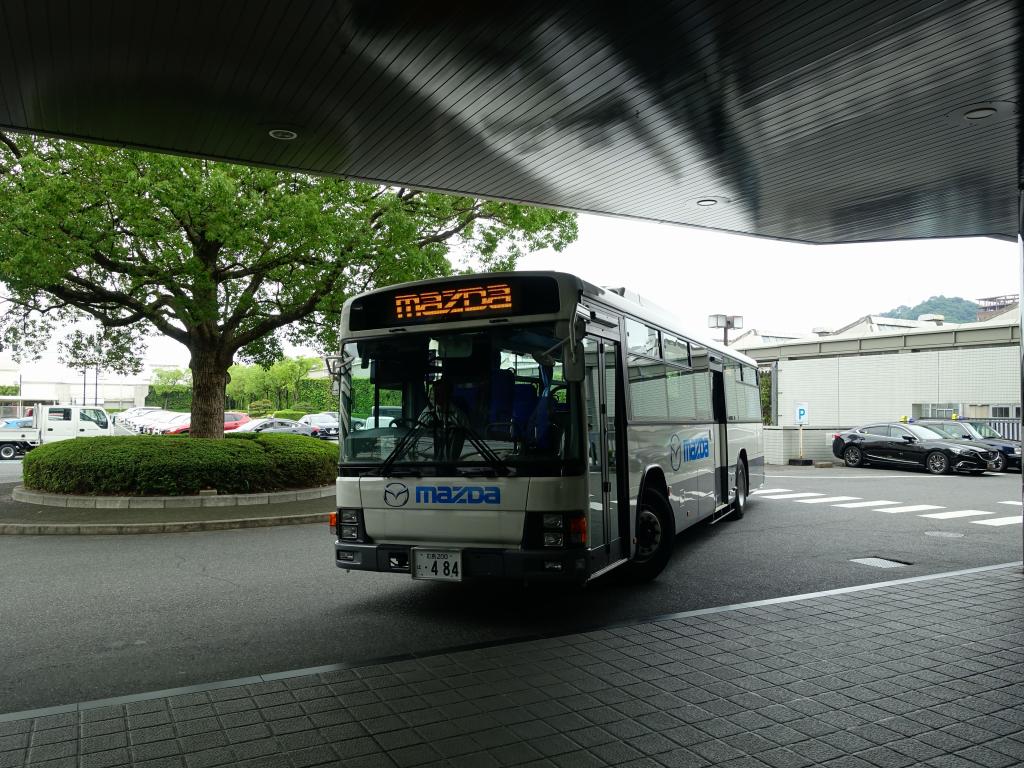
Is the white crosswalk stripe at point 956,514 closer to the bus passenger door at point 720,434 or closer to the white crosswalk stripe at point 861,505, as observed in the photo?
the white crosswalk stripe at point 861,505

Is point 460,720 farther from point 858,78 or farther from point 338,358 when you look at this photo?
point 858,78

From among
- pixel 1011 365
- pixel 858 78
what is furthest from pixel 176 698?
pixel 1011 365

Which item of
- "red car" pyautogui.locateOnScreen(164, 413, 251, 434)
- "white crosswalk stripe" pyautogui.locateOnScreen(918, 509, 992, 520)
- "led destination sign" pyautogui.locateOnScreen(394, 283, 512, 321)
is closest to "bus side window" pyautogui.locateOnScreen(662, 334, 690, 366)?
"led destination sign" pyautogui.locateOnScreen(394, 283, 512, 321)

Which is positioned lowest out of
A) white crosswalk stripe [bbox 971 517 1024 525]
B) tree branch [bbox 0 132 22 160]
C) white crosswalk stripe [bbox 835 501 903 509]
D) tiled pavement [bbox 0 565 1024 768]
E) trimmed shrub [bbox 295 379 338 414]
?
white crosswalk stripe [bbox 971 517 1024 525]

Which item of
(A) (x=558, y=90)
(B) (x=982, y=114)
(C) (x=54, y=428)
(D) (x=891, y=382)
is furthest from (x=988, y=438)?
(C) (x=54, y=428)

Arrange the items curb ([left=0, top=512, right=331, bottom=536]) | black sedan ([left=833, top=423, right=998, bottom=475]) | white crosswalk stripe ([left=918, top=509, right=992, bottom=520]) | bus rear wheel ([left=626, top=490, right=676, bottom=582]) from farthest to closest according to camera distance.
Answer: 1. black sedan ([left=833, top=423, right=998, bottom=475])
2. white crosswalk stripe ([left=918, top=509, right=992, bottom=520])
3. curb ([left=0, top=512, right=331, bottom=536])
4. bus rear wheel ([left=626, top=490, right=676, bottom=582])

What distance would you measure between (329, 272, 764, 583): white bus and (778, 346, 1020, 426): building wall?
1123 inches

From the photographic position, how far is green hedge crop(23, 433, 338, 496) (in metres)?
14.2

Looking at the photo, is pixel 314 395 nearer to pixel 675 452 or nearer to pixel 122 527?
pixel 122 527

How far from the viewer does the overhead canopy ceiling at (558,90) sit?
6.22m

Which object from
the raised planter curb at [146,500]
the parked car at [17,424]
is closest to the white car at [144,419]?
the parked car at [17,424]

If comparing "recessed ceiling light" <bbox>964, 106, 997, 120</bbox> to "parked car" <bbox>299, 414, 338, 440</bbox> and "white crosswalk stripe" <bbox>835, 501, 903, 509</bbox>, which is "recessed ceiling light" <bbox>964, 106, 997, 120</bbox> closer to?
"white crosswalk stripe" <bbox>835, 501, 903, 509</bbox>

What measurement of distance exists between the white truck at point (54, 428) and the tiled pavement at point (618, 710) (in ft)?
84.7

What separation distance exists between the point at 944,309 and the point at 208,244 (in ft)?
501
